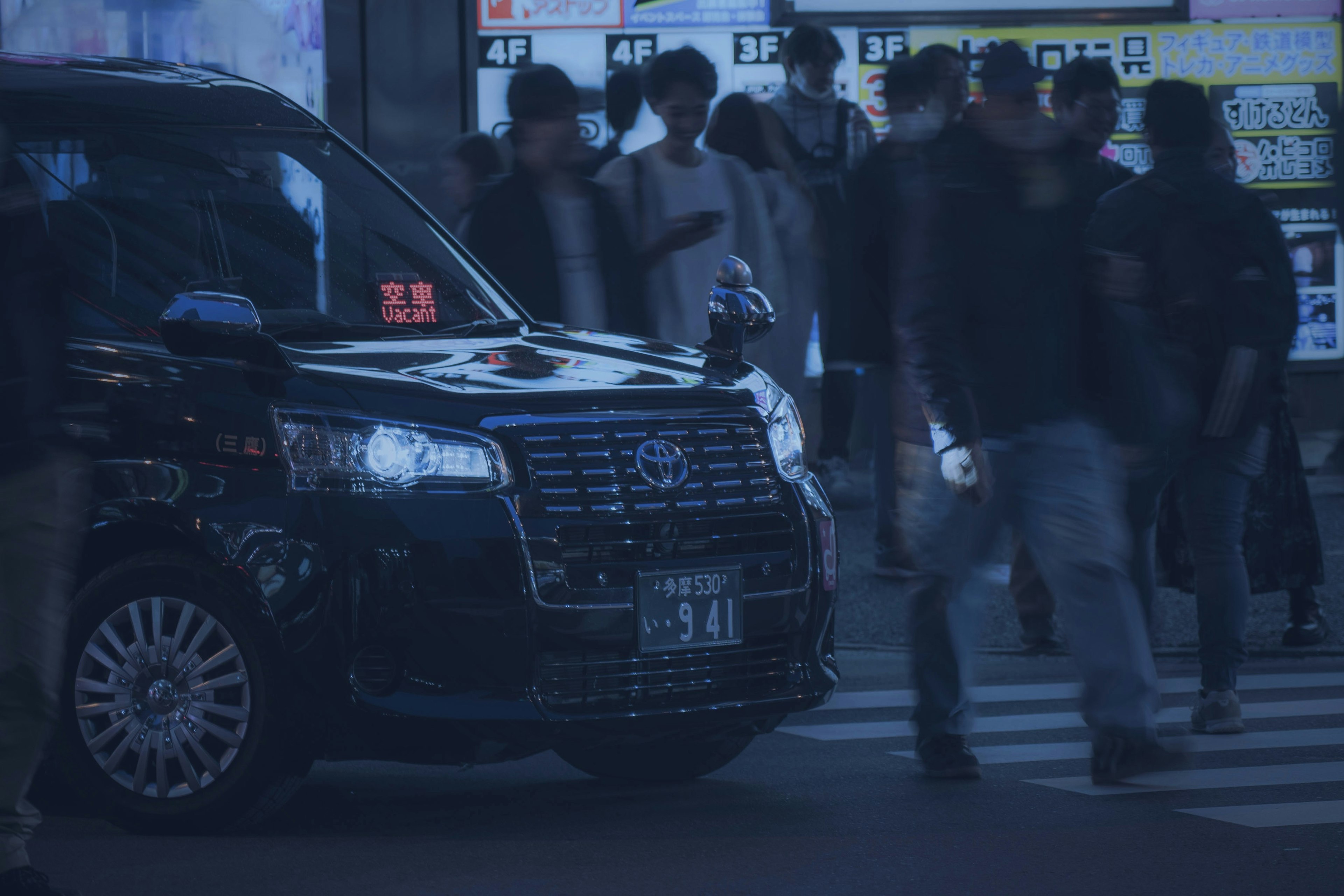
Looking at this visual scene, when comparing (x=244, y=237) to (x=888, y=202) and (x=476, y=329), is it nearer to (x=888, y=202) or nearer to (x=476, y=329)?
(x=476, y=329)

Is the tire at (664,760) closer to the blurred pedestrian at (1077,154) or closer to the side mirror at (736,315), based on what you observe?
the side mirror at (736,315)

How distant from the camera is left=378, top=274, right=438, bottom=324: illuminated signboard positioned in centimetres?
639

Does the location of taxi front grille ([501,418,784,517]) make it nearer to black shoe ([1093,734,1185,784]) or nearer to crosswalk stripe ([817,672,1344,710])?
black shoe ([1093,734,1185,784])

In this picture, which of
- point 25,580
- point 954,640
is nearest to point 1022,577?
point 954,640

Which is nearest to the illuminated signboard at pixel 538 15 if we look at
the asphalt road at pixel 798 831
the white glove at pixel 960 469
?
the asphalt road at pixel 798 831

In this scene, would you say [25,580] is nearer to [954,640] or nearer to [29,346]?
[29,346]

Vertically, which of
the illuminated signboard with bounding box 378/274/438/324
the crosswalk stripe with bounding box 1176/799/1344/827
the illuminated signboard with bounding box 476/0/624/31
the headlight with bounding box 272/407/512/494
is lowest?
the crosswalk stripe with bounding box 1176/799/1344/827

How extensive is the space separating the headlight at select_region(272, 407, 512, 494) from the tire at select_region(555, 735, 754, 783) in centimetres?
135

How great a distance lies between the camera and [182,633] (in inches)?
213

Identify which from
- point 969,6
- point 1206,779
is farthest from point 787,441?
point 969,6

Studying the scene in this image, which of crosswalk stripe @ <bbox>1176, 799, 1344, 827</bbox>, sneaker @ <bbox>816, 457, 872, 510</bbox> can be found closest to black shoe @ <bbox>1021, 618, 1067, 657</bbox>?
crosswalk stripe @ <bbox>1176, 799, 1344, 827</bbox>

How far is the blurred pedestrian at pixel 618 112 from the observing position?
12.7 m

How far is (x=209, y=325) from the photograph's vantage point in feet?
17.5

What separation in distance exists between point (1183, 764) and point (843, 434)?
6.90 meters
